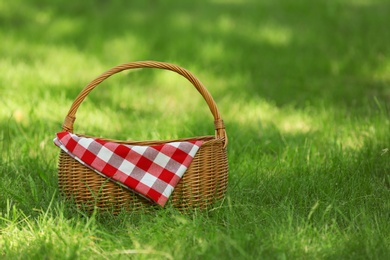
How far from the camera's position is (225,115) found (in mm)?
3770

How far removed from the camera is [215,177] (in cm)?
236

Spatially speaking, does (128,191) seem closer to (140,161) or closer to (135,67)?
(140,161)

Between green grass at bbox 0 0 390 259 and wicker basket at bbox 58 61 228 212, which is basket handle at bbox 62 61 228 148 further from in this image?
green grass at bbox 0 0 390 259

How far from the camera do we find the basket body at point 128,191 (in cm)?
229

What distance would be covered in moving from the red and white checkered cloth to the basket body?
0.12 ft

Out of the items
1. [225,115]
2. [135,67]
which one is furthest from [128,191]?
[225,115]

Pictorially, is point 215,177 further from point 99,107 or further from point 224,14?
point 224,14

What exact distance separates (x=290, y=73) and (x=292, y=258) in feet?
9.76

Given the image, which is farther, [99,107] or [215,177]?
[99,107]

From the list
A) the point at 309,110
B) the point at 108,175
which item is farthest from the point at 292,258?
the point at 309,110

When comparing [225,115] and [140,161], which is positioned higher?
[140,161]

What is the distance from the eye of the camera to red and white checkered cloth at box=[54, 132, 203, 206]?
227 centimetres

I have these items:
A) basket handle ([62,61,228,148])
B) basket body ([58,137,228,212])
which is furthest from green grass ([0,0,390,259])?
basket handle ([62,61,228,148])

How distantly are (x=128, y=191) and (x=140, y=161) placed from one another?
11 cm
